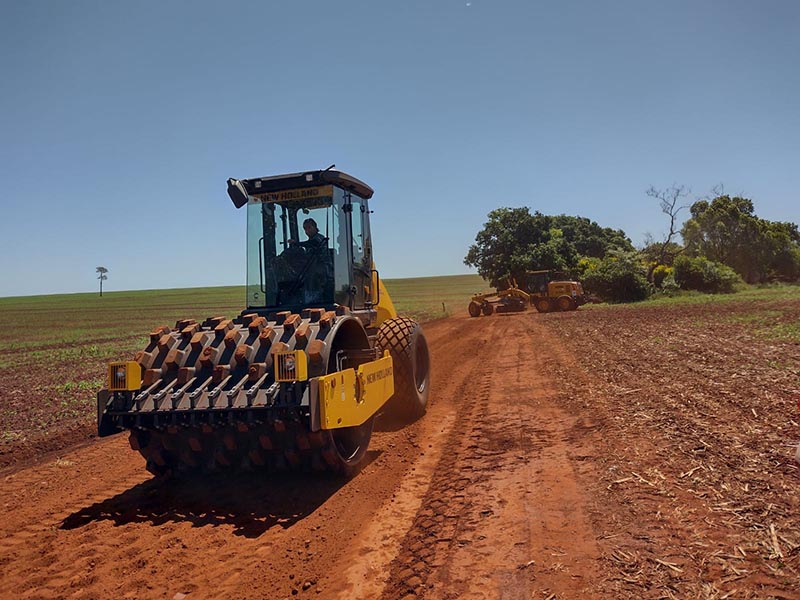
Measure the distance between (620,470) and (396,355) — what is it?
10.0ft

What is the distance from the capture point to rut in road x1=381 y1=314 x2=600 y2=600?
3266mm

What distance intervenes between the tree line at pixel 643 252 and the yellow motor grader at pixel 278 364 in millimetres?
32898

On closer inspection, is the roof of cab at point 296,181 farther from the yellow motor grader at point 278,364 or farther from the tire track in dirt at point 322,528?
the tire track in dirt at point 322,528

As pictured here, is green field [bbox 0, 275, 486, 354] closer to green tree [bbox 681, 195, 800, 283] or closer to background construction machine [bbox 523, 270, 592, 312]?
background construction machine [bbox 523, 270, 592, 312]

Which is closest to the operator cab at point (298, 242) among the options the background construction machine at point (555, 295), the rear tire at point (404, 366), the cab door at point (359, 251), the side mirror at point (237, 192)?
the cab door at point (359, 251)

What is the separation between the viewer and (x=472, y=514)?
4297 mm

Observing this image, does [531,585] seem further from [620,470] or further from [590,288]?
[590,288]

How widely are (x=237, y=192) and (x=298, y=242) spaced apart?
866 mm

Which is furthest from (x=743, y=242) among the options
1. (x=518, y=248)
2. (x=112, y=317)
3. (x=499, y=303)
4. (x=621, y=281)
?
(x=112, y=317)

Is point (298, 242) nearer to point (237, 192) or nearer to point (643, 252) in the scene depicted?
point (237, 192)

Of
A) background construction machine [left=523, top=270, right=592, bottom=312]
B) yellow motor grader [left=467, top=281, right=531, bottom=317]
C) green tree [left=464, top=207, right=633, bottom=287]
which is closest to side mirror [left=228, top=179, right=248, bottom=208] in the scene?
yellow motor grader [left=467, top=281, right=531, bottom=317]

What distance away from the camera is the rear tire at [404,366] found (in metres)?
7.16

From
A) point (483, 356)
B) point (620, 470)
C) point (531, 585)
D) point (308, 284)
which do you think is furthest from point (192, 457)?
point (483, 356)

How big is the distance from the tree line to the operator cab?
108 feet
